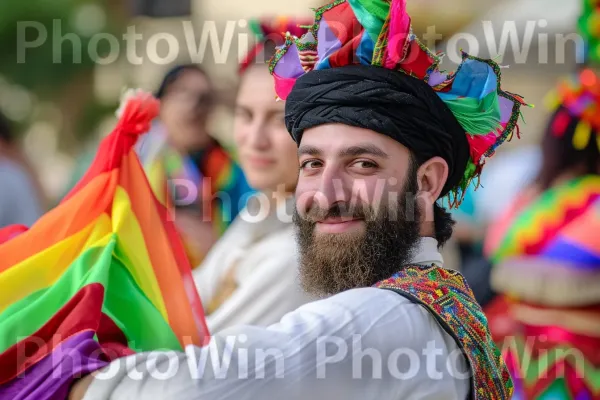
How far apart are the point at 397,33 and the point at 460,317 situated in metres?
0.62

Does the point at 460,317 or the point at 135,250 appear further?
the point at 135,250

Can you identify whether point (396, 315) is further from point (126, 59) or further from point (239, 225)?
point (126, 59)

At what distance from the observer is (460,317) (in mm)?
2041

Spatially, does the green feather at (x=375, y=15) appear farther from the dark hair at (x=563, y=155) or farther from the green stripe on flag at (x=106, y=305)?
the dark hair at (x=563, y=155)

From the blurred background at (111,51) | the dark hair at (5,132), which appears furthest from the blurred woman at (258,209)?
the blurred background at (111,51)

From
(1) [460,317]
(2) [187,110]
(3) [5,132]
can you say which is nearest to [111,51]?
(3) [5,132]

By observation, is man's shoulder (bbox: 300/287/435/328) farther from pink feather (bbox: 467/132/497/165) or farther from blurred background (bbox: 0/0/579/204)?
blurred background (bbox: 0/0/579/204)

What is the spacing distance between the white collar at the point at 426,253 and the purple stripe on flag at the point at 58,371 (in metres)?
0.74

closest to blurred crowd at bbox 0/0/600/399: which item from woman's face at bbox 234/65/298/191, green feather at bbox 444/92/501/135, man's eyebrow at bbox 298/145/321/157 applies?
woman's face at bbox 234/65/298/191

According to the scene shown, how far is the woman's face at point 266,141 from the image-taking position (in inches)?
144

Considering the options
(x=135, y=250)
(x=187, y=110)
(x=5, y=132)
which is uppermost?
(x=135, y=250)

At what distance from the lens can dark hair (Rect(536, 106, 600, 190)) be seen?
4.40m

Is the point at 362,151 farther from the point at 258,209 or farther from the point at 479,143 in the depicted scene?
the point at 258,209

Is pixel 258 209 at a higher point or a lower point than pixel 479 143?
lower
